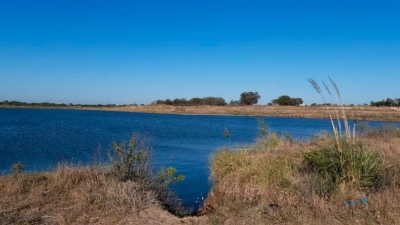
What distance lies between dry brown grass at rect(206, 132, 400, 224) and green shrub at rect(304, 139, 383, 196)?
0.19m

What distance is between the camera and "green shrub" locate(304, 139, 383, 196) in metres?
8.50

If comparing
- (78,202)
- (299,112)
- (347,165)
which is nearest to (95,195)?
(78,202)

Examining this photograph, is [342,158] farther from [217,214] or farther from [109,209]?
[109,209]

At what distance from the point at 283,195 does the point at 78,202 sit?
4683 millimetres

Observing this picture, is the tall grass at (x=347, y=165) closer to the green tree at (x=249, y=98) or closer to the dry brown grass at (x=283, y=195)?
the dry brown grass at (x=283, y=195)

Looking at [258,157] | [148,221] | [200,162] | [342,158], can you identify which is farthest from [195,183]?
[148,221]

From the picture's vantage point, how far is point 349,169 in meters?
8.65

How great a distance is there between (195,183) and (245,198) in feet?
16.6

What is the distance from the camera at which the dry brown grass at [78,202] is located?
668 cm

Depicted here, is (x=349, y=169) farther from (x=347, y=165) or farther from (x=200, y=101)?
(x=200, y=101)

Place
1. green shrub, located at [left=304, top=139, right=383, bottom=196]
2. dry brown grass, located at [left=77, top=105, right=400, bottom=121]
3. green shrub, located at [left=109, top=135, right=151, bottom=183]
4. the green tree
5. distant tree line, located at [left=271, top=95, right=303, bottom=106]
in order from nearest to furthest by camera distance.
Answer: green shrub, located at [left=304, top=139, right=383, bottom=196] → green shrub, located at [left=109, top=135, right=151, bottom=183] → dry brown grass, located at [left=77, top=105, right=400, bottom=121] → distant tree line, located at [left=271, top=95, right=303, bottom=106] → the green tree

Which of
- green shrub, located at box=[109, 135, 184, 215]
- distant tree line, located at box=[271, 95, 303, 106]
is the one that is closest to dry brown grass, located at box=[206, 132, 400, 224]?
green shrub, located at box=[109, 135, 184, 215]

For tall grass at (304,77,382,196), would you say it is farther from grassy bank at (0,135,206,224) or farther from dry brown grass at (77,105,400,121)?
dry brown grass at (77,105,400,121)

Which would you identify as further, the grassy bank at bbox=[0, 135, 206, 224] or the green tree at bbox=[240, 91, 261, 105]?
the green tree at bbox=[240, 91, 261, 105]
